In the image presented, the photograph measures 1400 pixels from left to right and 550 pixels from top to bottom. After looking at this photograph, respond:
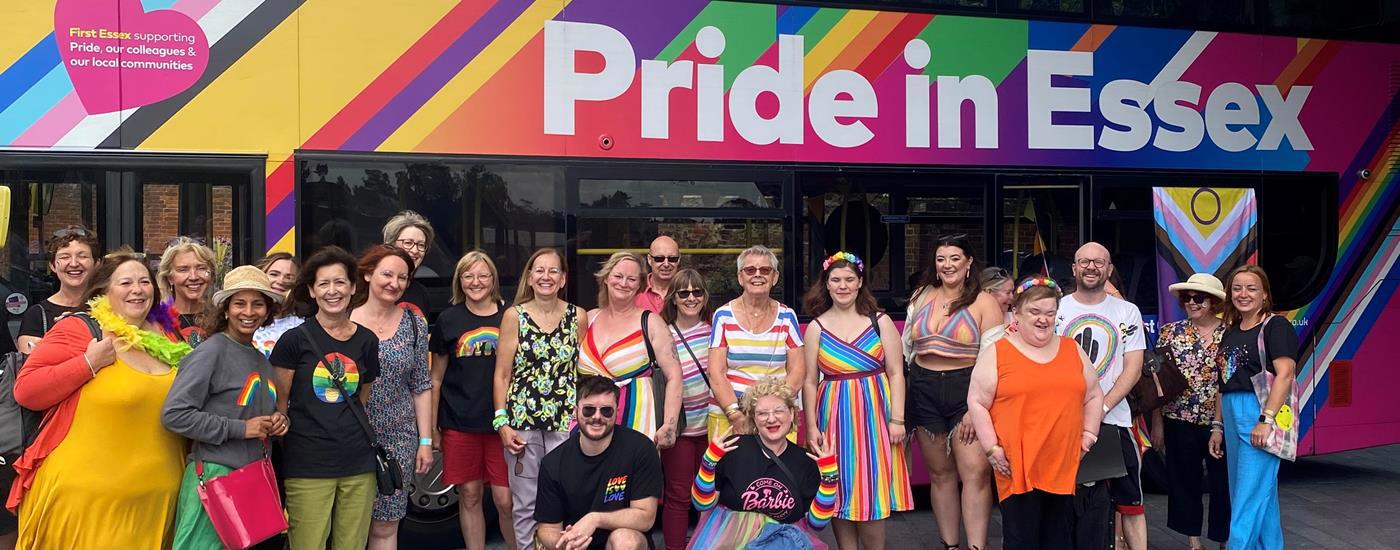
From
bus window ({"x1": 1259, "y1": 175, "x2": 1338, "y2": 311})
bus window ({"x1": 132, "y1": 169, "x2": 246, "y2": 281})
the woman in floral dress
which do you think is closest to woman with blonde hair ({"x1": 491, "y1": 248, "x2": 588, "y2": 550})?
the woman in floral dress

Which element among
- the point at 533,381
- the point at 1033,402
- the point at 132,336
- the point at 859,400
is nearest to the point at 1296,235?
the point at 1033,402

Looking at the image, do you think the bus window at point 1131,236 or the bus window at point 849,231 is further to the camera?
the bus window at point 1131,236

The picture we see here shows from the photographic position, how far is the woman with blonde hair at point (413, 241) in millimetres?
5203

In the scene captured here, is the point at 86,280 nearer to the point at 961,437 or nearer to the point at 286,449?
the point at 286,449

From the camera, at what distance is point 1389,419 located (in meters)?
7.22

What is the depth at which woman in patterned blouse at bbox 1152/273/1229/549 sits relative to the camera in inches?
223

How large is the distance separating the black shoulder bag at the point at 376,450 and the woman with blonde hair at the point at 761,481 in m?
1.26

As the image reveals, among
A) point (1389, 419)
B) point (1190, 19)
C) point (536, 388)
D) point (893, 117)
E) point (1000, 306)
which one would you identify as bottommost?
point (1389, 419)

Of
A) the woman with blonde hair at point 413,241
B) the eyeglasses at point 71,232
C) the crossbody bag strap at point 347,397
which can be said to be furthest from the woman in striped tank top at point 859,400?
the eyeglasses at point 71,232

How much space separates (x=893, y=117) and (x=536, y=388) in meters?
2.77

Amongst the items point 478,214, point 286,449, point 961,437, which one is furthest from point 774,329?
point 286,449

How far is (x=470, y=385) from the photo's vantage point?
5066mm

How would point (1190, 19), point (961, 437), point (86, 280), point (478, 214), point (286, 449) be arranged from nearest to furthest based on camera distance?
point (286, 449), point (86, 280), point (961, 437), point (478, 214), point (1190, 19)

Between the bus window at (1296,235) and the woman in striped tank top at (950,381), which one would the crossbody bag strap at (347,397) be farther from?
the bus window at (1296,235)
